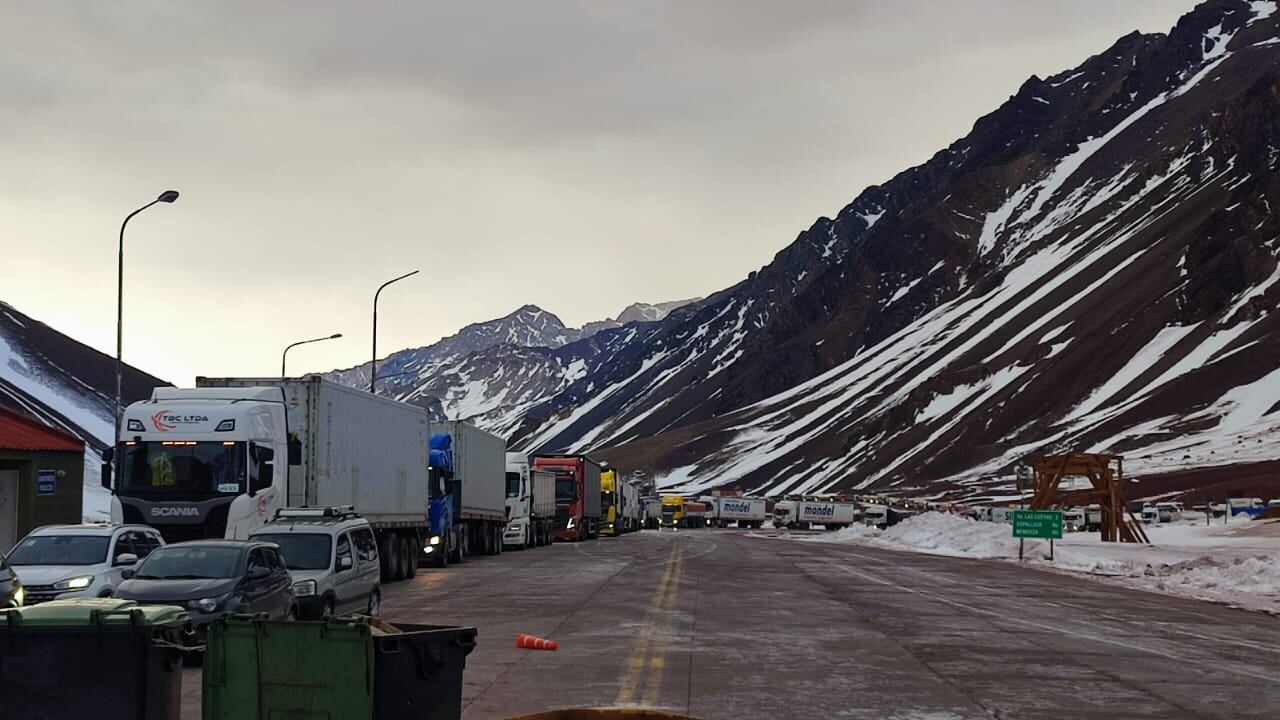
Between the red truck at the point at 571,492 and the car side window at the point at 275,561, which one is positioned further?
the red truck at the point at 571,492

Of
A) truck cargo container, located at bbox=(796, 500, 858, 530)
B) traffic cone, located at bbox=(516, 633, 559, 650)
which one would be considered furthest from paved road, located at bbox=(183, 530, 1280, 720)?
truck cargo container, located at bbox=(796, 500, 858, 530)

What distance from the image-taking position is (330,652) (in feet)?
26.9

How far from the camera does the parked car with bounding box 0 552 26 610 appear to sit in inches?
690

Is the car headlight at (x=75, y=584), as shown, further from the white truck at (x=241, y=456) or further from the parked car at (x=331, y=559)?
the white truck at (x=241, y=456)

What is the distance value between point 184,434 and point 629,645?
1088 cm

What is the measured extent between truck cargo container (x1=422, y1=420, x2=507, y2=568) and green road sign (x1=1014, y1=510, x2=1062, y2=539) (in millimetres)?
16957

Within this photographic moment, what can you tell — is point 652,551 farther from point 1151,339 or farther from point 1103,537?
point 1151,339

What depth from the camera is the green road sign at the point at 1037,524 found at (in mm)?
44312

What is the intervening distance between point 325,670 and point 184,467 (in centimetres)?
1725

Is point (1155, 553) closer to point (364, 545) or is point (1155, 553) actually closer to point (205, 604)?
point (364, 545)

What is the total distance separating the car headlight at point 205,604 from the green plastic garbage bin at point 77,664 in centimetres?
692

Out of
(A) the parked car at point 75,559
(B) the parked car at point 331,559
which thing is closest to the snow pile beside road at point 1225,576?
(B) the parked car at point 331,559

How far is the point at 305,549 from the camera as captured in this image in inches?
756

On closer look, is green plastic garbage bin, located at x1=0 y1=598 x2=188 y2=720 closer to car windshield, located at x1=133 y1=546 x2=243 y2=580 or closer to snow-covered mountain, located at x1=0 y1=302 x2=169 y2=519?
car windshield, located at x1=133 y1=546 x2=243 y2=580
